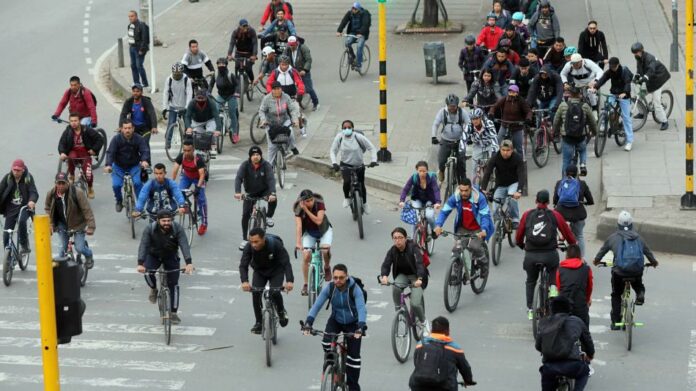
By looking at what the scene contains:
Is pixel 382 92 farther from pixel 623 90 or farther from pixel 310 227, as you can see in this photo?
pixel 310 227

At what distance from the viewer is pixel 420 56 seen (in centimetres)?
3456

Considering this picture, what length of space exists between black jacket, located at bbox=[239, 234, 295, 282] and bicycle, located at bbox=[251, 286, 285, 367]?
208 millimetres

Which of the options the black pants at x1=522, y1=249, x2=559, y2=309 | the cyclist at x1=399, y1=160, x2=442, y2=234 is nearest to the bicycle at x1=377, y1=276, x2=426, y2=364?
the black pants at x1=522, y1=249, x2=559, y2=309

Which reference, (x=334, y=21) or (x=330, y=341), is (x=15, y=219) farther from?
(x=334, y=21)

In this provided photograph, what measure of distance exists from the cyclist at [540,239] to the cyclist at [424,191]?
8.00ft

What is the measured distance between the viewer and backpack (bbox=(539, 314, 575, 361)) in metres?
15.0

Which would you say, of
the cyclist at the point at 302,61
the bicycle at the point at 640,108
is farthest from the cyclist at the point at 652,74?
the cyclist at the point at 302,61

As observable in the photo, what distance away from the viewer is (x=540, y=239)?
18062 mm

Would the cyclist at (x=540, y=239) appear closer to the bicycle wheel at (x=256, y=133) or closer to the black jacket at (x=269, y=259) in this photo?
the black jacket at (x=269, y=259)

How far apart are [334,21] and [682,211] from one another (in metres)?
17.5

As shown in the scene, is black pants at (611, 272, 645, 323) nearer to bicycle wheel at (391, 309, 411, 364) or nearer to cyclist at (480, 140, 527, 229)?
bicycle wheel at (391, 309, 411, 364)

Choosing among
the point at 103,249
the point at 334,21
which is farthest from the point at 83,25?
the point at 103,249

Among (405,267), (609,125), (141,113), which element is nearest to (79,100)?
(141,113)

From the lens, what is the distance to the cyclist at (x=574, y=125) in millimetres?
23516
